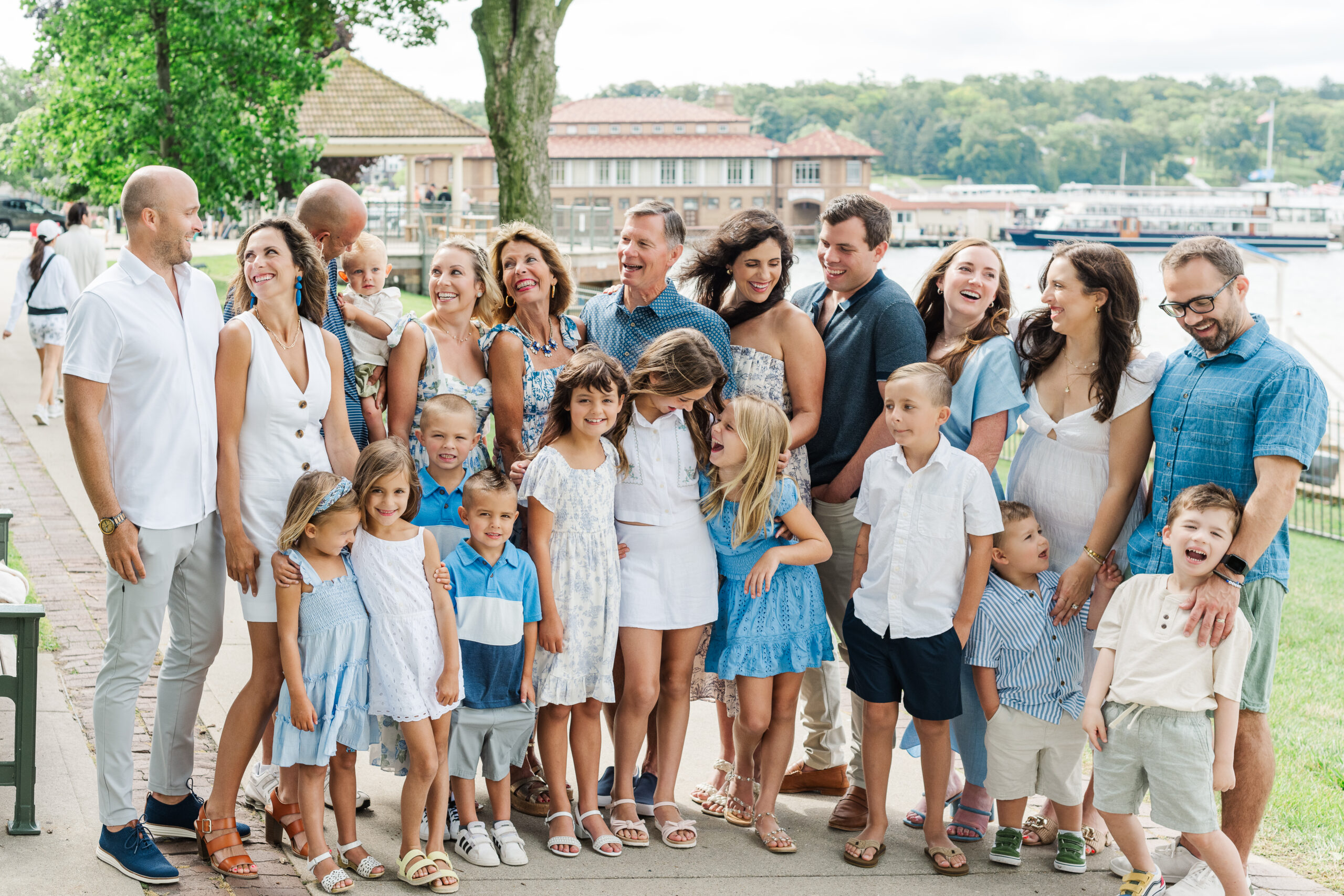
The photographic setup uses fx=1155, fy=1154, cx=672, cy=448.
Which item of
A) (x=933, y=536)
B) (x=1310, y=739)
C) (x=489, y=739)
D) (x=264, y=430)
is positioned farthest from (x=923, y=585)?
(x=1310, y=739)

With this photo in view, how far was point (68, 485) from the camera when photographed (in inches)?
349

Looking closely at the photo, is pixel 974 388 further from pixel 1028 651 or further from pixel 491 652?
pixel 491 652

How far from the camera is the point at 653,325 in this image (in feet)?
14.2

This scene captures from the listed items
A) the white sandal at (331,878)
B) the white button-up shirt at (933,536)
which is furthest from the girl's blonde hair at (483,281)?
the white sandal at (331,878)

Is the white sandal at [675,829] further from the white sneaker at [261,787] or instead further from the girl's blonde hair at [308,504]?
the girl's blonde hair at [308,504]

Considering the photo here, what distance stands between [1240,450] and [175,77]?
682 inches

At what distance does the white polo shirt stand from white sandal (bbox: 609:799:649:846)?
5.63 feet

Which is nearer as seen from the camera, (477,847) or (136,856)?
(136,856)

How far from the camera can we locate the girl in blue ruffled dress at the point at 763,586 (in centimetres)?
398

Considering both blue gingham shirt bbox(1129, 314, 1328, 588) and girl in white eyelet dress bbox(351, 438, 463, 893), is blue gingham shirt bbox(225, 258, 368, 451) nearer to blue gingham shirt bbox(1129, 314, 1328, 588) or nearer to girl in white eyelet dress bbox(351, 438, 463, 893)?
girl in white eyelet dress bbox(351, 438, 463, 893)

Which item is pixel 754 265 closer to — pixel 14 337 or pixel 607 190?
pixel 14 337

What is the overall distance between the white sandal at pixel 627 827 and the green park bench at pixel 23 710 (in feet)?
6.11

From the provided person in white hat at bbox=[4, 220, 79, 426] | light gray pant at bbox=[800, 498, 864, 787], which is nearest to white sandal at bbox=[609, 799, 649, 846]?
light gray pant at bbox=[800, 498, 864, 787]

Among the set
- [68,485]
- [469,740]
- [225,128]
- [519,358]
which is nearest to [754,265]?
[519,358]
